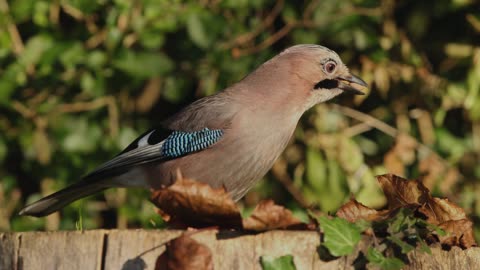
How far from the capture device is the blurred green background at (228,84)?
20.4 ft

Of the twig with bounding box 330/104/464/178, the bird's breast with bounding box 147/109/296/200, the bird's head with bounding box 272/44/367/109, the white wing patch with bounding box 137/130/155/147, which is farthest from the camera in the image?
the twig with bounding box 330/104/464/178

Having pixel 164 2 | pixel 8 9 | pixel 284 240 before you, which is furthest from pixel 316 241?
pixel 8 9

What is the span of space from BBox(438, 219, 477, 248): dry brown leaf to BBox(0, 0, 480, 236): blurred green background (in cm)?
315

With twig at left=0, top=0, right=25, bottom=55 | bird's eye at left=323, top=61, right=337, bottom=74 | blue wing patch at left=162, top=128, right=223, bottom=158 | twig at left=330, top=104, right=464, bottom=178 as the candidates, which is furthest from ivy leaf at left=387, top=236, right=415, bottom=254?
twig at left=330, top=104, right=464, bottom=178

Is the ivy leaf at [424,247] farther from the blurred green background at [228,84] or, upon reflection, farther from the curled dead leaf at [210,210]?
the blurred green background at [228,84]

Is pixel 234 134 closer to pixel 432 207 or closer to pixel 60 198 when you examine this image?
pixel 60 198

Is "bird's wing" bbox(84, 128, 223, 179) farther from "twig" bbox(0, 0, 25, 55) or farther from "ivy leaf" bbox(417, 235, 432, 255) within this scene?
"ivy leaf" bbox(417, 235, 432, 255)

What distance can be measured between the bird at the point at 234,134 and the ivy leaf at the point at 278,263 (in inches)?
75.2

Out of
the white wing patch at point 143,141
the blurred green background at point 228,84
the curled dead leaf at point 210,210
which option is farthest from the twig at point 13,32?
the curled dead leaf at point 210,210

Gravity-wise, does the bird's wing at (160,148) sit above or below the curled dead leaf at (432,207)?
below

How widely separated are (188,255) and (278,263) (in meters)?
0.28

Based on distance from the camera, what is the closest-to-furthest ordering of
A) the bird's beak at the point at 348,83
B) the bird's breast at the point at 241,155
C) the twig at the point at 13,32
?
the bird's breast at the point at 241,155 → the bird's beak at the point at 348,83 → the twig at the point at 13,32

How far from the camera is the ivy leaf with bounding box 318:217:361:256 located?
9.79 feet

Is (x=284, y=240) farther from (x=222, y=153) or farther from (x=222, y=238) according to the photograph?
(x=222, y=153)
